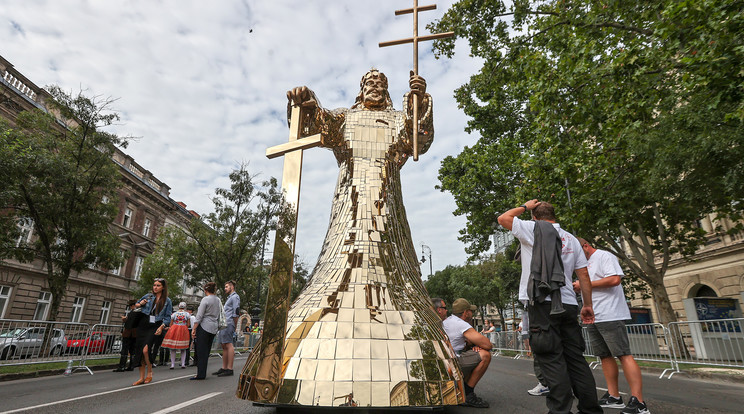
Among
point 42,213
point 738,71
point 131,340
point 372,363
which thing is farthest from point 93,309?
point 738,71

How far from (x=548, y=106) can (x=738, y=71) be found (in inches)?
130

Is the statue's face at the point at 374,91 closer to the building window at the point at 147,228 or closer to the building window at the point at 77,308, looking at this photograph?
the building window at the point at 77,308

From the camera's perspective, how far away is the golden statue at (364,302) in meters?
2.10

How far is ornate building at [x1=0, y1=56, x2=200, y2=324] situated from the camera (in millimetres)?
16750

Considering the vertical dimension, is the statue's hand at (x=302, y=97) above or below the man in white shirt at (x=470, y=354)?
above

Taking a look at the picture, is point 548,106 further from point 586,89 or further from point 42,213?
point 42,213

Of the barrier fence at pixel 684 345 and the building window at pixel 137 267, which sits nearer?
the barrier fence at pixel 684 345

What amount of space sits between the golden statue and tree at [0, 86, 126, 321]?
34.8 ft

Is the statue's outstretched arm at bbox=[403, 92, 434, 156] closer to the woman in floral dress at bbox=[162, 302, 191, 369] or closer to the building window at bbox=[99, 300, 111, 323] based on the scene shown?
the woman in floral dress at bbox=[162, 302, 191, 369]

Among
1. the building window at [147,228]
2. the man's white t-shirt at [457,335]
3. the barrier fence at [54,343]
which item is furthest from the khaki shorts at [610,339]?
the building window at [147,228]

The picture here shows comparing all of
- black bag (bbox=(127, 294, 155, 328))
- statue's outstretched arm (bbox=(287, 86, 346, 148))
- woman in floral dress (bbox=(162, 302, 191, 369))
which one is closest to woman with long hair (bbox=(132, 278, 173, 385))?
black bag (bbox=(127, 294, 155, 328))

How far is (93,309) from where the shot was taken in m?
22.8

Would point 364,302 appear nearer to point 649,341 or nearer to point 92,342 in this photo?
point 649,341

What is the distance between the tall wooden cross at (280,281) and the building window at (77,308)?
82.7 feet
